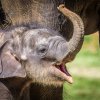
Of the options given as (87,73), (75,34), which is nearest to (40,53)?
(75,34)

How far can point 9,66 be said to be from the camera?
11.4 feet

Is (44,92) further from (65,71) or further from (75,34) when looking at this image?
(75,34)

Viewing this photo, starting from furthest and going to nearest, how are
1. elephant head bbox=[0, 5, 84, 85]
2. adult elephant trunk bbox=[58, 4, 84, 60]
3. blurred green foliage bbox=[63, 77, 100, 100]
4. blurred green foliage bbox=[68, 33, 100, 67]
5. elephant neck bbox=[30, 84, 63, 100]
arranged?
blurred green foliage bbox=[68, 33, 100, 67], blurred green foliage bbox=[63, 77, 100, 100], elephant neck bbox=[30, 84, 63, 100], elephant head bbox=[0, 5, 84, 85], adult elephant trunk bbox=[58, 4, 84, 60]

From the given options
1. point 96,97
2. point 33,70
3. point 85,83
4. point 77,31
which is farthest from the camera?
point 85,83

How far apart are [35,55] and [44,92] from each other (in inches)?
22.6

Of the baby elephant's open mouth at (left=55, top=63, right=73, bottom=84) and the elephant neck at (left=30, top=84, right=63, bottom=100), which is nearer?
the baby elephant's open mouth at (left=55, top=63, right=73, bottom=84)

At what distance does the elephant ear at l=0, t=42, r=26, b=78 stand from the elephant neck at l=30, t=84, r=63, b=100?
48cm

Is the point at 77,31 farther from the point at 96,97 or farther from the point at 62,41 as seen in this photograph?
the point at 96,97

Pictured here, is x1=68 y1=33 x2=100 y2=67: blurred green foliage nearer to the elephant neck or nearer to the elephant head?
the elephant neck

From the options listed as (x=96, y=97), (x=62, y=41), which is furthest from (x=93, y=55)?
(x=62, y=41)

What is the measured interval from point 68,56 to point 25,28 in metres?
0.35

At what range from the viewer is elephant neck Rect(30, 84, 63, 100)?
4.00 m

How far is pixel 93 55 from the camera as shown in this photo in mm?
8523

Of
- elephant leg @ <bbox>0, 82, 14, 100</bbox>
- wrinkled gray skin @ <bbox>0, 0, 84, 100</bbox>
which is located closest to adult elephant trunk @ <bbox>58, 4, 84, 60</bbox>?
wrinkled gray skin @ <bbox>0, 0, 84, 100</bbox>
